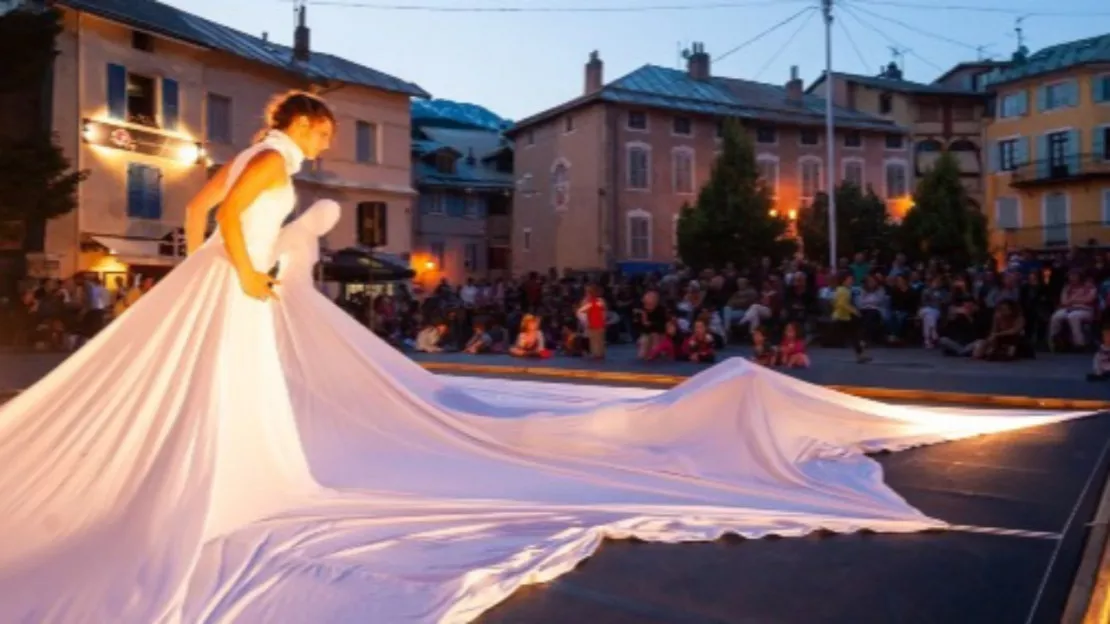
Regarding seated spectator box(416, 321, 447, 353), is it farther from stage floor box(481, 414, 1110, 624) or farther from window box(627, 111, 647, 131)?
window box(627, 111, 647, 131)

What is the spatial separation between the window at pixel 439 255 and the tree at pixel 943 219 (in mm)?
20555

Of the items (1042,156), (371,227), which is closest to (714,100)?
(1042,156)

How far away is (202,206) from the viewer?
159 inches

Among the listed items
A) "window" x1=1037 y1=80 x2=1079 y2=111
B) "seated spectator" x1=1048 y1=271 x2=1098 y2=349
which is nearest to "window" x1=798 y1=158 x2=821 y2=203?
"window" x1=1037 y1=80 x2=1079 y2=111

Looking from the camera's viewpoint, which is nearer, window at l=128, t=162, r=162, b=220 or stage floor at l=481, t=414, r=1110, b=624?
stage floor at l=481, t=414, r=1110, b=624

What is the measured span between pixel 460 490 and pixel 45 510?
4.87 ft

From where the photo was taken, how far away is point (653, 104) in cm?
4275

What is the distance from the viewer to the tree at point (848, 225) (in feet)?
137

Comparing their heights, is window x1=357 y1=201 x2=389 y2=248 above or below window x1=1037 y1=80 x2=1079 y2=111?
below

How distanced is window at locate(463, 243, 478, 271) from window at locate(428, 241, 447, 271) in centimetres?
133

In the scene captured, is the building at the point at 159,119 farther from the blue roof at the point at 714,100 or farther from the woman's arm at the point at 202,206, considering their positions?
the woman's arm at the point at 202,206

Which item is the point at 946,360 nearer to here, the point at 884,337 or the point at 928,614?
the point at 884,337

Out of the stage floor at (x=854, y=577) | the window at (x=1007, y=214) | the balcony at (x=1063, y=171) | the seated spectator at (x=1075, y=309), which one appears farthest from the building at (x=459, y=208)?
the stage floor at (x=854, y=577)

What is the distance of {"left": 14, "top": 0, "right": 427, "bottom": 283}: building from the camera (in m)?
27.0
